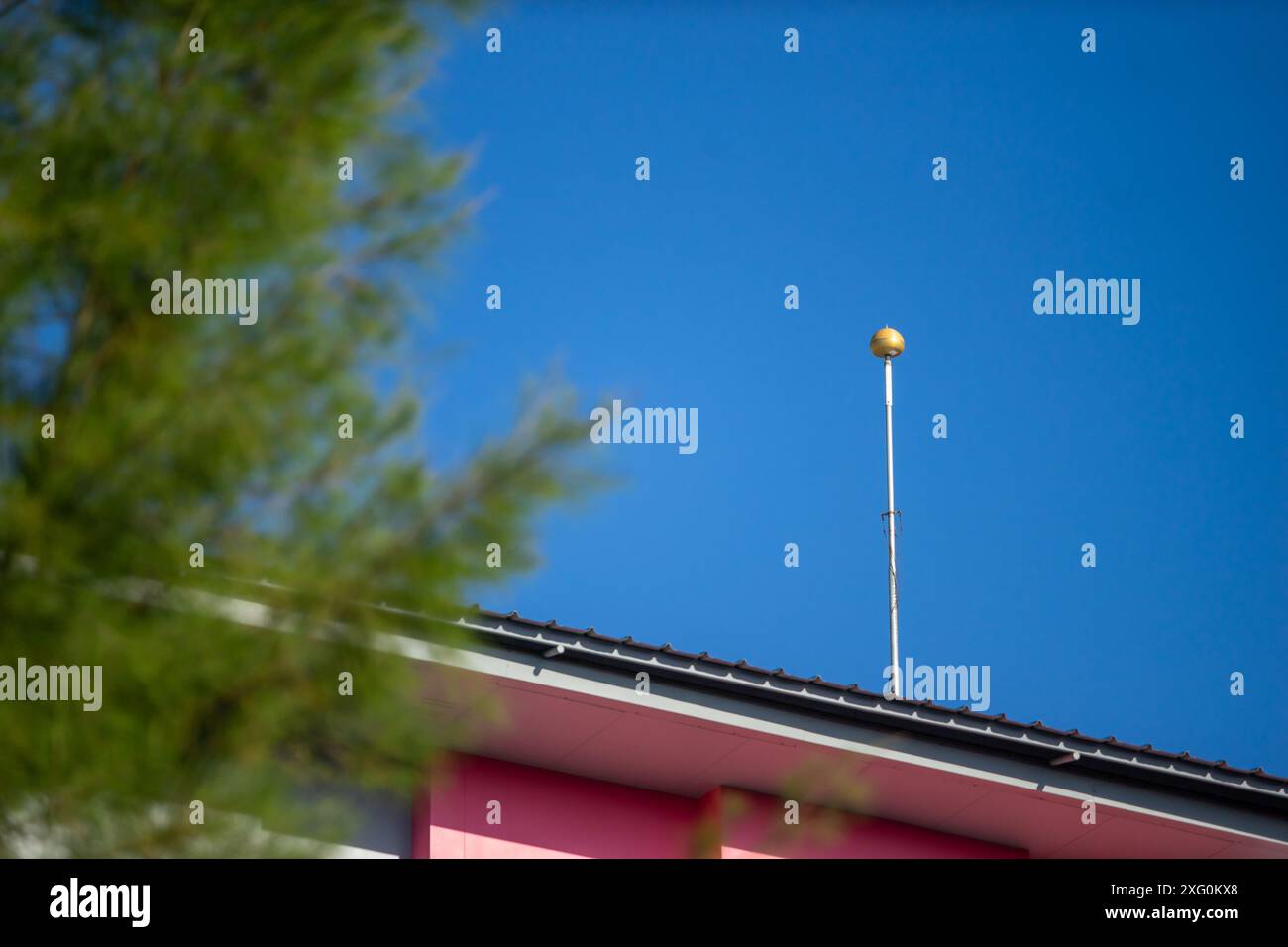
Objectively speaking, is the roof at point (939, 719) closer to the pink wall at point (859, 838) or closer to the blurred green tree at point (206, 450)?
the pink wall at point (859, 838)

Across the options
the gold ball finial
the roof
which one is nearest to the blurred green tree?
the roof

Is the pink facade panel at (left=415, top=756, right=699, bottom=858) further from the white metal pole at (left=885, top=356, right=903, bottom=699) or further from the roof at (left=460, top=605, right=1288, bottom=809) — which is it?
the white metal pole at (left=885, top=356, right=903, bottom=699)

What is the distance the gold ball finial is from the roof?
32.0 ft

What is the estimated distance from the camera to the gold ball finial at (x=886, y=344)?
18.7 m

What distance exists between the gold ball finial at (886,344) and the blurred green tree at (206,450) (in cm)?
1460

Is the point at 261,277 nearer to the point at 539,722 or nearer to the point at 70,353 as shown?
the point at 70,353

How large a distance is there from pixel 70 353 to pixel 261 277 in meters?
0.55

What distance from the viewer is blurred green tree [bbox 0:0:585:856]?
3.89 metres

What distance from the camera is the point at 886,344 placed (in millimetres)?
18703

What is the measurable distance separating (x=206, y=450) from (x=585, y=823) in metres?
6.10

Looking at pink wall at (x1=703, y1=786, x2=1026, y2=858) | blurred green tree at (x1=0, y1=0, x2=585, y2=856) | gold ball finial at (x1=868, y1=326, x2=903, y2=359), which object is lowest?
pink wall at (x1=703, y1=786, x2=1026, y2=858)

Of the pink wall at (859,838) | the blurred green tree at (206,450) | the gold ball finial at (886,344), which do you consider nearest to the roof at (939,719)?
the pink wall at (859,838)

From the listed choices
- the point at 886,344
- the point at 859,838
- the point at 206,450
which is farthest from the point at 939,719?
the point at 886,344
